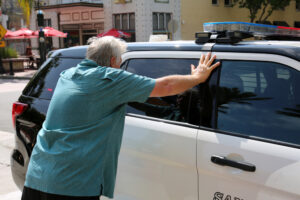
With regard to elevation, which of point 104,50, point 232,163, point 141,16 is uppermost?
point 141,16

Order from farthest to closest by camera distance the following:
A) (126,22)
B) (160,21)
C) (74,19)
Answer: (74,19) < (126,22) < (160,21)

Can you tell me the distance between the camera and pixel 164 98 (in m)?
2.40

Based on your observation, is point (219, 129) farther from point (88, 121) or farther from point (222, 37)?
point (88, 121)

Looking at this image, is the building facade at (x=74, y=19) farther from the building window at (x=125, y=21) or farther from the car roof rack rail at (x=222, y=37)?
the car roof rack rail at (x=222, y=37)

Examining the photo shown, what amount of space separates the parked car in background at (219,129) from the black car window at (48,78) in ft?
2.26

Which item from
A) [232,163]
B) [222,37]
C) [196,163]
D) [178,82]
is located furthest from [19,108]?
[232,163]

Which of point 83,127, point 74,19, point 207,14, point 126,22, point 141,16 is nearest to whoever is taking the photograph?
point 83,127

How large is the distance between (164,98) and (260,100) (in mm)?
698

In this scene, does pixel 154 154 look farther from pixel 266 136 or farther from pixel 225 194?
pixel 266 136

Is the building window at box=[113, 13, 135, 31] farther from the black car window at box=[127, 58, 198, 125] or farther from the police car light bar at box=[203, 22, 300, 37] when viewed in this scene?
the black car window at box=[127, 58, 198, 125]

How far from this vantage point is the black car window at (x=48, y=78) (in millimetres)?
3012

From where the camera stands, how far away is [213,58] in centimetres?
212

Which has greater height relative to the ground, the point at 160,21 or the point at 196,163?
the point at 160,21

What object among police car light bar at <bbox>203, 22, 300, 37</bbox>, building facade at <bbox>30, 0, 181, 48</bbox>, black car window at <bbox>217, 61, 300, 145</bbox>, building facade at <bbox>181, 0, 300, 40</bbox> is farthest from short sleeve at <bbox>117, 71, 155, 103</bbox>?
building facade at <bbox>181, 0, 300, 40</bbox>
